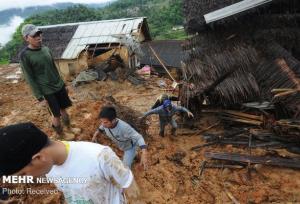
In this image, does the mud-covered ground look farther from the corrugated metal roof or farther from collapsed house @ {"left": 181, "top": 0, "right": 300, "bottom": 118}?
the corrugated metal roof

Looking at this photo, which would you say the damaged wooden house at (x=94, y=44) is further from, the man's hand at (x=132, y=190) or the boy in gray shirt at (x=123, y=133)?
the man's hand at (x=132, y=190)

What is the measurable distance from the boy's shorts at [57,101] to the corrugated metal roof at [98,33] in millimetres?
12841

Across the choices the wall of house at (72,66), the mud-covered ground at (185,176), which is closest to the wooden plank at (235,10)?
the mud-covered ground at (185,176)

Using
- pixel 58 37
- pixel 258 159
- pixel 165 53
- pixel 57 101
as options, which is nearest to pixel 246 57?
pixel 258 159

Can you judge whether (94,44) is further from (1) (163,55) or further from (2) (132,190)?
(2) (132,190)

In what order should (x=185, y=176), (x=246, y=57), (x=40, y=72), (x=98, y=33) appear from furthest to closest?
1. (x=98, y=33)
2. (x=246, y=57)
3. (x=185, y=176)
4. (x=40, y=72)

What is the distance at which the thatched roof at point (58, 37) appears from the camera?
19938 mm

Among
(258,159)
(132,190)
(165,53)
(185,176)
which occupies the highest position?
(132,190)

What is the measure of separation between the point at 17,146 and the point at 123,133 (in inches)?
118

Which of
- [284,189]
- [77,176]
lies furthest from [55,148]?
[284,189]

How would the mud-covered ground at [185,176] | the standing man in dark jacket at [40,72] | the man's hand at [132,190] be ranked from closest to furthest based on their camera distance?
the man's hand at [132,190]
the standing man in dark jacket at [40,72]
the mud-covered ground at [185,176]

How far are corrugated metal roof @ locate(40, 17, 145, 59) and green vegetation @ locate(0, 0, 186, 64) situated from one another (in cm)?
1907

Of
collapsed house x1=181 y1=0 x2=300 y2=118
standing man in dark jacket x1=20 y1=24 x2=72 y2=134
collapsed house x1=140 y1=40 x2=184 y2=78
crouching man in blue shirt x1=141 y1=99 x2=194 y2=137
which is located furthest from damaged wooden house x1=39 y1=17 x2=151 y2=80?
standing man in dark jacket x1=20 y1=24 x2=72 y2=134

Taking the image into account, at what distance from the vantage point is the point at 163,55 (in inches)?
908
